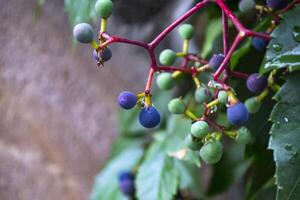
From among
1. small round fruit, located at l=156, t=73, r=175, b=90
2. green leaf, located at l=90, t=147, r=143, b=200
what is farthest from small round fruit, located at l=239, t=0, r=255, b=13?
green leaf, located at l=90, t=147, r=143, b=200

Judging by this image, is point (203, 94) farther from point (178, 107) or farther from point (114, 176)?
point (114, 176)

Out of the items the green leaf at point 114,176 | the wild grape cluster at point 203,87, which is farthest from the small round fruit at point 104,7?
the green leaf at point 114,176

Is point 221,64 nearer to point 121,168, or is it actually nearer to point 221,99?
point 221,99

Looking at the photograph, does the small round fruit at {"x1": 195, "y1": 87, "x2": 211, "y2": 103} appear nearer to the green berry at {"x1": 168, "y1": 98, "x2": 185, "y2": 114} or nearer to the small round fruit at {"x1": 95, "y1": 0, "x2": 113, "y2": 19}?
the green berry at {"x1": 168, "y1": 98, "x2": 185, "y2": 114}

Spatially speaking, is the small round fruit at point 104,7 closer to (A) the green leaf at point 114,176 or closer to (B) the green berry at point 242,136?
(B) the green berry at point 242,136

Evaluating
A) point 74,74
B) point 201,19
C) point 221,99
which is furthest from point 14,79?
point 221,99

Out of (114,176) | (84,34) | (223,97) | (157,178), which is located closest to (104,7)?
(84,34)
